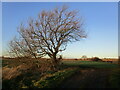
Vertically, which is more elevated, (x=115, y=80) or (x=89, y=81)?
(x=115, y=80)

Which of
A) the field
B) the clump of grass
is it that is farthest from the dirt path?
the clump of grass

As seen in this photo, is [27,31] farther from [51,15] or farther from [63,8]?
[63,8]

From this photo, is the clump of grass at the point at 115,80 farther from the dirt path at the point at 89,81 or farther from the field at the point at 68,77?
the dirt path at the point at 89,81

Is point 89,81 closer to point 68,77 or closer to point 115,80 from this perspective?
point 115,80

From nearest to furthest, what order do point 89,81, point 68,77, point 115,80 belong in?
point 115,80 → point 89,81 → point 68,77

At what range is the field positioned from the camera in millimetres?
6425

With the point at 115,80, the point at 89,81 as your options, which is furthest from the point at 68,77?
the point at 115,80

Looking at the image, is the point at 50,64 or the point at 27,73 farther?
the point at 50,64

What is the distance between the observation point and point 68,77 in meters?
7.51

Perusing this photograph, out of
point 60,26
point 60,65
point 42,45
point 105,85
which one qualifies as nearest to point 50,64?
point 60,65

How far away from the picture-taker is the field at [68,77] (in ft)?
21.1

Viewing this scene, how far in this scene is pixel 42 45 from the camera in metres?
10.9

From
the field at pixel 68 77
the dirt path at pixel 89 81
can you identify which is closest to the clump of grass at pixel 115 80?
the field at pixel 68 77

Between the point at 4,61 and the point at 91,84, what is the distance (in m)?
9.80
